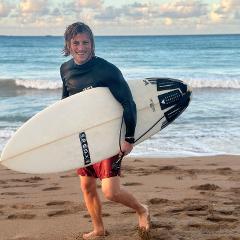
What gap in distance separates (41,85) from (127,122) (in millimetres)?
16234

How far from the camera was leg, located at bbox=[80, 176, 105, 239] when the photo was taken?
352 centimetres

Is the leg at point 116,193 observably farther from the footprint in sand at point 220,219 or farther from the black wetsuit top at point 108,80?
the footprint in sand at point 220,219

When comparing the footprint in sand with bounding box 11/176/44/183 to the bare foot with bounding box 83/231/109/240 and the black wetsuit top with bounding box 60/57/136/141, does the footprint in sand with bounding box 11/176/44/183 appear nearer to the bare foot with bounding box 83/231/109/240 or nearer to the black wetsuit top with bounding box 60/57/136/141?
the bare foot with bounding box 83/231/109/240

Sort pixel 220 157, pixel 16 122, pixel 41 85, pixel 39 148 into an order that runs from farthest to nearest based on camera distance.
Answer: pixel 41 85
pixel 16 122
pixel 220 157
pixel 39 148

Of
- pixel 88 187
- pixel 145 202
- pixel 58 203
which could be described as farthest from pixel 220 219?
pixel 58 203

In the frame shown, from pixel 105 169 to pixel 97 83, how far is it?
1.89 ft

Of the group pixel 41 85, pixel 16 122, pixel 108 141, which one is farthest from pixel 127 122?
pixel 41 85

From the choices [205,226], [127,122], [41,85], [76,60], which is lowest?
[41,85]

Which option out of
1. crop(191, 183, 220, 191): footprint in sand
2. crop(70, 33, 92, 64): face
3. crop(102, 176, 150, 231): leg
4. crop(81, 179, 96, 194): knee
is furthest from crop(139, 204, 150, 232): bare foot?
crop(191, 183, 220, 191): footprint in sand

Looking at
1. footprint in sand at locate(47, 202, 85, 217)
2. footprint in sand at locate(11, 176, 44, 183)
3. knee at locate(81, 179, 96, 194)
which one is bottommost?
footprint in sand at locate(11, 176, 44, 183)

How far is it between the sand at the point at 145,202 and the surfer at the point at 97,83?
1.51ft

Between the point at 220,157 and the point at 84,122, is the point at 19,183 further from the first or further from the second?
the point at 220,157

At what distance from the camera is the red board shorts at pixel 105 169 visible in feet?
11.0

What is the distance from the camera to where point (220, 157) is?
267 inches
